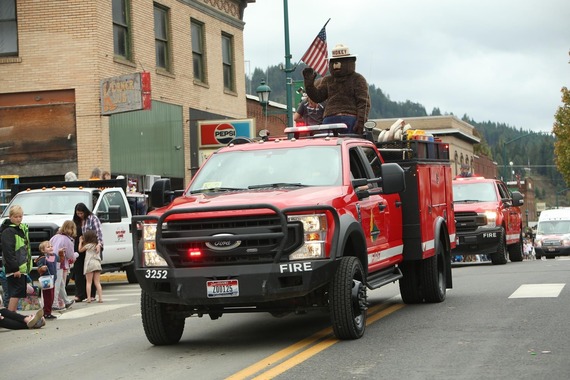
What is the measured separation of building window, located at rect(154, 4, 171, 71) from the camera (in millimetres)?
32344

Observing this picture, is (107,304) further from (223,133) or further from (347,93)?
(223,133)

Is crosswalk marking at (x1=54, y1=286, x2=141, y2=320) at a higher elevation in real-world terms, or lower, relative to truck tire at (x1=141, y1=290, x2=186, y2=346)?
lower

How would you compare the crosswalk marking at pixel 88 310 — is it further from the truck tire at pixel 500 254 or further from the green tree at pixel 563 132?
the green tree at pixel 563 132

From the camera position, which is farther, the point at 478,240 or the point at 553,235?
the point at 553,235

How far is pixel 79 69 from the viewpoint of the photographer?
2823 centimetres

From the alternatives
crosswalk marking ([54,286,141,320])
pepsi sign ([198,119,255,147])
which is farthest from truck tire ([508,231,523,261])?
crosswalk marking ([54,286,141,320])

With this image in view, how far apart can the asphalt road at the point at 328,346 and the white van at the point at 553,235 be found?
29.4 m

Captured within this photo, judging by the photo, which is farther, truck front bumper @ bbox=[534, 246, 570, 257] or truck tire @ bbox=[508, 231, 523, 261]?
truck front bumper @ bbox=[534, 246, 570, 257]

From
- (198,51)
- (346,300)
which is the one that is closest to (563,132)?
(198,51)

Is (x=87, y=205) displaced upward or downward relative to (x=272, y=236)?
upward

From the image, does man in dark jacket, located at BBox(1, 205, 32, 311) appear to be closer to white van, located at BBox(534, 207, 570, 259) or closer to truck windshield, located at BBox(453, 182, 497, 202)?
truck windshield, located at BBox(453, 182, 497, 202)

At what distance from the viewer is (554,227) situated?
4534 centimetres

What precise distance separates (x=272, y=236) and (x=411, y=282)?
4.64m

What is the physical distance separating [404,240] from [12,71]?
17815mm
